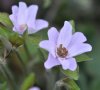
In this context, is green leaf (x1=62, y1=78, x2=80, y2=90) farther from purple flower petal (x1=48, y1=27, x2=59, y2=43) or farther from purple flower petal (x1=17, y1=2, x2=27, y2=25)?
purple flower petal (x1=17, y1=2, x2=27, y2=25)

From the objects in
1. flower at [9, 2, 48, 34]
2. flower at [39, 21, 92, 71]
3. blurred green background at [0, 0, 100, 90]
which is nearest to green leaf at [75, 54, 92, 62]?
flower at [39, 21, 92, 71]

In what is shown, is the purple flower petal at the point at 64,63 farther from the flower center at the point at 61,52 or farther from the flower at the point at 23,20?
the flower at the point at 23,20

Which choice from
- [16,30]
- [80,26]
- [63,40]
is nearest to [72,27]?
[63,40]

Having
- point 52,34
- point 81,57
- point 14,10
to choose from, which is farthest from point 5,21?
point 81,57

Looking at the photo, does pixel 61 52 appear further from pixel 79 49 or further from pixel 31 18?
pixel 31 18

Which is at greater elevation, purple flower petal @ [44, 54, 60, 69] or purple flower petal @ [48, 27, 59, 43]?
purple flower petal @ [48, 27, 59, 43]

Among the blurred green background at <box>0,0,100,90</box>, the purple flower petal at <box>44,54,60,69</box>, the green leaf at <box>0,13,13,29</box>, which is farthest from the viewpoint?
the blurred green background at <box>0,0,100,90</box>

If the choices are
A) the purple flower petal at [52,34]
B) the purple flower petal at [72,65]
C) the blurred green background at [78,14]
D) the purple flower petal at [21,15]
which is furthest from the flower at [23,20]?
the blurred green background at [78,14]

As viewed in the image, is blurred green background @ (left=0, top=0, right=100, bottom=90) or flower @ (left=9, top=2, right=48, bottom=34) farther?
blurred green background @ (left=0, top=0, right=100, bottom=90)
